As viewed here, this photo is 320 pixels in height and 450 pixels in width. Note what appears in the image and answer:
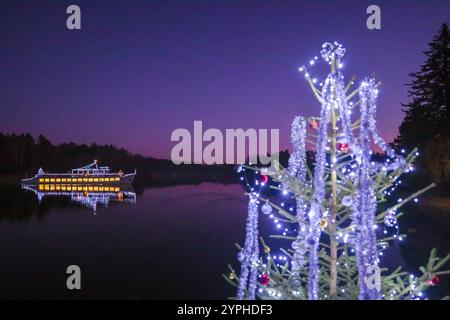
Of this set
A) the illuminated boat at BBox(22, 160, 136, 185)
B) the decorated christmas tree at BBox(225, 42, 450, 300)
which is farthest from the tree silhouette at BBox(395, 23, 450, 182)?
the illuminated boat at BBox(22, 160, 136, 185)

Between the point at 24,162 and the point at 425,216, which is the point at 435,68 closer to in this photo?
the point at 425,216

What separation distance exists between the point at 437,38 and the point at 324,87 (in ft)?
77.7

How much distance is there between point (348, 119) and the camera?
2998 millimetres

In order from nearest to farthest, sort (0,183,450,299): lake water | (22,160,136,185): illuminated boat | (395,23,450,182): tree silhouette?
(0,183,450,299): lake water, (395,23,450,182): tree silhouette, (22,160,136,185): illuminated boat

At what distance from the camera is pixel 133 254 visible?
15562 millimetres

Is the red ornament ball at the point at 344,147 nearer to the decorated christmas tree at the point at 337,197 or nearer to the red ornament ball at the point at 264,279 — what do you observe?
the decorated christmas tree at the point at 337,197

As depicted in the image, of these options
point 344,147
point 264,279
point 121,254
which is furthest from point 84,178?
point 344,147

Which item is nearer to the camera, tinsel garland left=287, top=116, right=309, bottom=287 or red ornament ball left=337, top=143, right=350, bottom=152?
red ornament ball left=337, top=143, right=350, bottom=152

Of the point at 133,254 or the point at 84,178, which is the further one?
the point at 84,178

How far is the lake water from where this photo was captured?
1048 centimetres

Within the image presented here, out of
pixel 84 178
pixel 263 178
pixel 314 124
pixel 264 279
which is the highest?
pixel 314 124

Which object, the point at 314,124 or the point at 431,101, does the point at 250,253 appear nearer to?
the point at 314,124

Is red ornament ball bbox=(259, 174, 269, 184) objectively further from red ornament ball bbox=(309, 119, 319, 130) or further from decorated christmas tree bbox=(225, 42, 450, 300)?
red ornament ball bbox=(309, 119, 319, 130)
